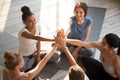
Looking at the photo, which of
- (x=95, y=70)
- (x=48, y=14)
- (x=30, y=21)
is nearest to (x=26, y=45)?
(x=30, y=21)

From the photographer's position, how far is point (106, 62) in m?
2.71

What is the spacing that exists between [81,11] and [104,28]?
938mm

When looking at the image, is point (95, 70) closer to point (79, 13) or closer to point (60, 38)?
point (60, 38)

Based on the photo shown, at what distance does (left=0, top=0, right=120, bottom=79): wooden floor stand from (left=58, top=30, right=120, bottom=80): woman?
0.92m

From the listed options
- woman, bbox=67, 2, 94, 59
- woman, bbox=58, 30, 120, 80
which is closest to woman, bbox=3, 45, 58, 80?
woman, bbox=58, 30, 120, 80

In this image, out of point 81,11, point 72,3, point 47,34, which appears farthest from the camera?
point 72,3

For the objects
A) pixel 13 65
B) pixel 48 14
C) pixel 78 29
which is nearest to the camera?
pixel 13 65

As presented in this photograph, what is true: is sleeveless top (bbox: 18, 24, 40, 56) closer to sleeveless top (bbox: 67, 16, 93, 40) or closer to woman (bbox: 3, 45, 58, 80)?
sleeveless top (bbox: 67, 16, 93, 40)

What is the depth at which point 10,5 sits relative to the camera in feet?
14.9

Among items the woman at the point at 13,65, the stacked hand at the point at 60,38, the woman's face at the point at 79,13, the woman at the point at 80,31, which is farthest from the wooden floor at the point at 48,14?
the woman at the point at 13,65

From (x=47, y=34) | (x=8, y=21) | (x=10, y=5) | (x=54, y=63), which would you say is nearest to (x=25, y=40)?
(x=54, y=63)

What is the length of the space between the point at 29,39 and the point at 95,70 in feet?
2.51

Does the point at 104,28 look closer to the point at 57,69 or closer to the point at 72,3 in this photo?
the point at 72,3

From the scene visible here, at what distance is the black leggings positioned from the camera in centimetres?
281
